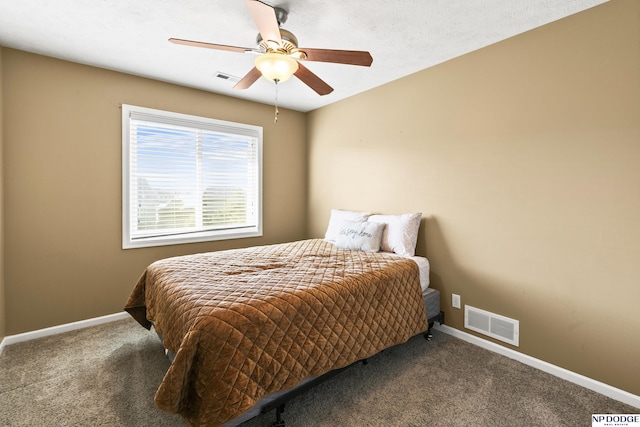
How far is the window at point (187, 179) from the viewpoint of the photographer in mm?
3092

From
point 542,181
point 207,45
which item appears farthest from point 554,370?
point 207,45

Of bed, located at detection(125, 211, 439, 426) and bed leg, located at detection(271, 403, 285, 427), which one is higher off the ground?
bed, located at detection(125, 211, 439, 426)

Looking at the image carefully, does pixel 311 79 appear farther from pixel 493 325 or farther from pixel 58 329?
pixel 58 329

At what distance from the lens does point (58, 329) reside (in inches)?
107

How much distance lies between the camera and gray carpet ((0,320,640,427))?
1703mm

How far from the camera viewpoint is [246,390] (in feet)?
4.67

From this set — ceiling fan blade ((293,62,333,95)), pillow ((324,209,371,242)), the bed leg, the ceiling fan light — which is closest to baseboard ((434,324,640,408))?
pillow ((324,209,371,242))

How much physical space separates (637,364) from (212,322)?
2499 mm

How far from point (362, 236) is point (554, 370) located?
174cm

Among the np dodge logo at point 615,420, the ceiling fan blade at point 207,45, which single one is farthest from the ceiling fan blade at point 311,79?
the np dodge logo at point 615,420

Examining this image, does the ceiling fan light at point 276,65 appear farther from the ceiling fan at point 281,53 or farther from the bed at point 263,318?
the bed at point 263,318

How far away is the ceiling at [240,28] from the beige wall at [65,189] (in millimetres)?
256

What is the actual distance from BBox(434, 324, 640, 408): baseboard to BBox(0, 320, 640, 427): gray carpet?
0.04m

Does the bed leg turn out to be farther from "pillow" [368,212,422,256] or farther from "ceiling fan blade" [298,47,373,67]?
"ceiling fan blade" [298,47,373,67]
